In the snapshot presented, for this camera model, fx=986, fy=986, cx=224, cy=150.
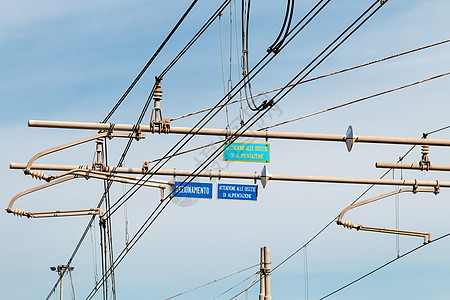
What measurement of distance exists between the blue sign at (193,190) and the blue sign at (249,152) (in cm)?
180

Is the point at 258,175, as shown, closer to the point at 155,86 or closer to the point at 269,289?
the point at 155,86

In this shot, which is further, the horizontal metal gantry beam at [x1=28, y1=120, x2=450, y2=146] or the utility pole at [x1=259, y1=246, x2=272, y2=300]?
the utility pole at [x1=259, y1=246, x2=272, y2=300]

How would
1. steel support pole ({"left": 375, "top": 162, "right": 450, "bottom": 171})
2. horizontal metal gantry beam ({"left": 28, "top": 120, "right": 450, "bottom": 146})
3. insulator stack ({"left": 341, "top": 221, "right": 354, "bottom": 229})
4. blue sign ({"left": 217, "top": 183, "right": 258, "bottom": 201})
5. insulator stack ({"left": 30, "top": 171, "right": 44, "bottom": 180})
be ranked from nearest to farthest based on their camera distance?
horizontal metal gantry beam ({"left": 28, "top": 120, "right": 450, "bottom": 146}), steel support pole ({"left": 375, "top": 162, "right": 450, "bottom": 171}), insulator stack ({"left": 30, "top": 171, "right": 44, "bottom": 180}), blue sign ({"left": 217, "top": 183, "right": 258, "bottom": 201}), insulator stack ({"left": 341, "top": 221, "right": 354, "bottom": 229})

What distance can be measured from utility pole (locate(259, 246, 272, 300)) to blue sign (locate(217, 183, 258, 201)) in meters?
5.86

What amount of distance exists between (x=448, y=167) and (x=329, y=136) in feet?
9.30

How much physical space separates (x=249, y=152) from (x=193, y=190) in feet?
7.29

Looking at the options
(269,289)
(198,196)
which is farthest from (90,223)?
(198,196)

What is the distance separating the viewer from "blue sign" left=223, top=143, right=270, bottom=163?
18.3 metres

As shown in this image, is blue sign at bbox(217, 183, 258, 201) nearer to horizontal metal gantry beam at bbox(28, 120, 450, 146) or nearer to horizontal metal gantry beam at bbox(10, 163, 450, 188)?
horizontal metal gantry beam at bbox(10, 163, 450, 188)

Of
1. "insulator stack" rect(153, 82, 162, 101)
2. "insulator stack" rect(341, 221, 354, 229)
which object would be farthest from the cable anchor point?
"insulator stack" rect(341, 221, 354, 229)

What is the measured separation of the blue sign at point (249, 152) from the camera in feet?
59.9

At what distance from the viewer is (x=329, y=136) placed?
17.6m

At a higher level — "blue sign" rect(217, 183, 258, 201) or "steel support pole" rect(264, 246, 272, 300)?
"blue sign" rect(217, 183, 258, 201)

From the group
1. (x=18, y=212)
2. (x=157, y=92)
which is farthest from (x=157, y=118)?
(x=18, y=212)
